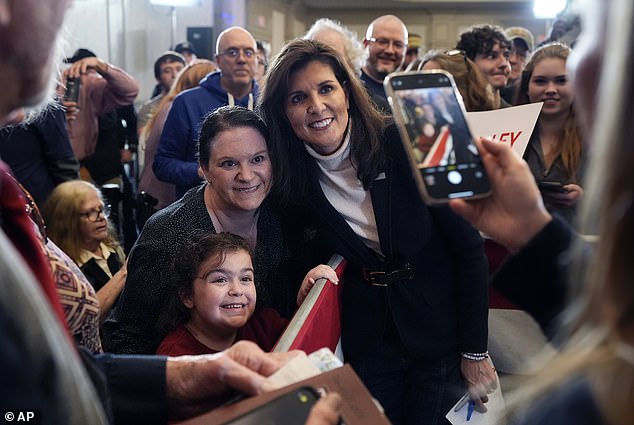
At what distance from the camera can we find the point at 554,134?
9.45ft

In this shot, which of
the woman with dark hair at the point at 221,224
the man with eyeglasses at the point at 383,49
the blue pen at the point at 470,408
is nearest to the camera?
the woman with dark hair at the point at 221,224

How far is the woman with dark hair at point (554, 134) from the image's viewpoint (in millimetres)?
2502

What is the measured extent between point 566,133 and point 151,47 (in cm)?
759

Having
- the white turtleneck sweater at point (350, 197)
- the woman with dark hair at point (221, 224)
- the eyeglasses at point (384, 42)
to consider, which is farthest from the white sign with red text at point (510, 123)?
the eyeglasses at point (384, 42)

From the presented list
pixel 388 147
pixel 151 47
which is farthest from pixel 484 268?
pixel 151 47

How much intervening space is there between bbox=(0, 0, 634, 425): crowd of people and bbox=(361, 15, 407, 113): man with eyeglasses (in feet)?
0.05

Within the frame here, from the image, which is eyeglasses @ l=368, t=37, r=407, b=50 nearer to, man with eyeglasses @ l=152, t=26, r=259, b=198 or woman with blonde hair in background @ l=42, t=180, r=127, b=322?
man with eyeglasses @ l=152, t=26, r=259, b=198

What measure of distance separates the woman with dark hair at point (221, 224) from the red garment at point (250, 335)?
74 millimetres

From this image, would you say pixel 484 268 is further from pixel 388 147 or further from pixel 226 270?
pixel 226 270

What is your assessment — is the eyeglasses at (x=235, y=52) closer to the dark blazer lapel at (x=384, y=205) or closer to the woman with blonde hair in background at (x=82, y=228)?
the woman with blonde hair in background at (x=82, y=228)

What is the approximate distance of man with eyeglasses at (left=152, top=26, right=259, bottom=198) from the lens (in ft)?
11.8

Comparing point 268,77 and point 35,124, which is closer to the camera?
point 268,77

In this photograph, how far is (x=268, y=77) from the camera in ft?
7.25

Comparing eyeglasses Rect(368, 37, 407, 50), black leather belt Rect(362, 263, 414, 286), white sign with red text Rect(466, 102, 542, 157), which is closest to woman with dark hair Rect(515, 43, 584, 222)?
white sign with red text Rect(466, 102, 542, 157)
